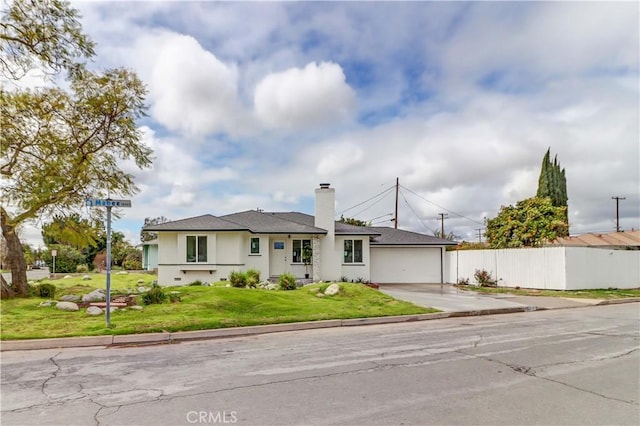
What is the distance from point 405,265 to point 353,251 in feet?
14.8

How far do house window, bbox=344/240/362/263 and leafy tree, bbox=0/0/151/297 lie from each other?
1267 cm

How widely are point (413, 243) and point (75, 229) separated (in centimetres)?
1891

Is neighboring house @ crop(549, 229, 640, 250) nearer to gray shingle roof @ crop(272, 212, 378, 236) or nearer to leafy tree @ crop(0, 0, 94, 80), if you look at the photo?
gray shingle roof @ crop(272, 212, 378, 236)

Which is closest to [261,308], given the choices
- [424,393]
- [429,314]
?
A: [429,314]

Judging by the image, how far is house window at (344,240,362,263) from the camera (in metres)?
25.3

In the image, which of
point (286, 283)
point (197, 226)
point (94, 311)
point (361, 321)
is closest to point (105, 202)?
point (94, 311)

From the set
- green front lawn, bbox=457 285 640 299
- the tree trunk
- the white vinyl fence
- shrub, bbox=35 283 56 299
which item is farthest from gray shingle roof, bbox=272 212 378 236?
the tree trunk

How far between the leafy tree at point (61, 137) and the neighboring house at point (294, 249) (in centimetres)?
562

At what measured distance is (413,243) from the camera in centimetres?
2741

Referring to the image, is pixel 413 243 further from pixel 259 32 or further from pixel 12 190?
pixel 12 190

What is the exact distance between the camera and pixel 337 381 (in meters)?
5.91

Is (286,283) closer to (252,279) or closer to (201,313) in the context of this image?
(252,279)

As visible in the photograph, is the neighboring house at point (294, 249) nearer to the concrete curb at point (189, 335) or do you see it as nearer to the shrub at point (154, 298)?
the shrub at point (154, 298)

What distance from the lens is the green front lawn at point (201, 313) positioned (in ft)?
31.9
